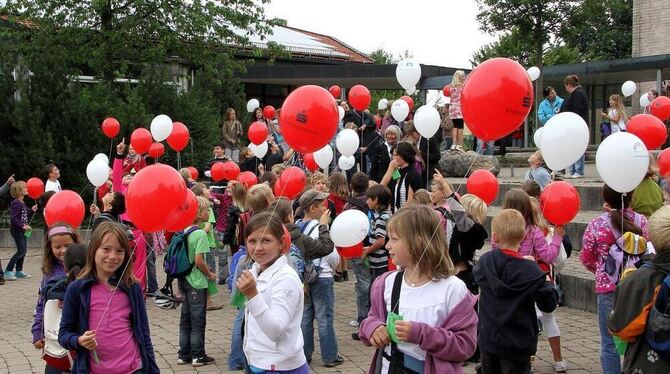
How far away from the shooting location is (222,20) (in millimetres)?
23188

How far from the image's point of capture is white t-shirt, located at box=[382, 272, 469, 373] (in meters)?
3.36

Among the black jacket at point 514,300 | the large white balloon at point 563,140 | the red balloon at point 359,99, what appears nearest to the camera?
the black jacket at point 514,300

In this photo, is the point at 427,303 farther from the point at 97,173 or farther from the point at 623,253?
the point at 97,173

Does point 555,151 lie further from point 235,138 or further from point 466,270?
point 235,138

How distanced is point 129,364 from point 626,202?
13.5ft

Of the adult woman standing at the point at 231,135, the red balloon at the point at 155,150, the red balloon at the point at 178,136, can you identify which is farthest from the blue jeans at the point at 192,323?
the adult woman standing at the point at 231,135

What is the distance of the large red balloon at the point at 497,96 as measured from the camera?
5090mm

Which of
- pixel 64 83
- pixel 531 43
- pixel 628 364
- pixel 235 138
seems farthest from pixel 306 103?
pixel 531 43

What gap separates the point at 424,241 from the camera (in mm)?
3414

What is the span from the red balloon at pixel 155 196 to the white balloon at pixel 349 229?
147cm

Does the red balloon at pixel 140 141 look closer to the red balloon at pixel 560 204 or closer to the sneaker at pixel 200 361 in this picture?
the sneaker at pixel 200 361

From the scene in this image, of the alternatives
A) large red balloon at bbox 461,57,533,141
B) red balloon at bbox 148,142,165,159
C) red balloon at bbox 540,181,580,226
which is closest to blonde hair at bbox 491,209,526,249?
large red balloon at bbox 461,57,533,141

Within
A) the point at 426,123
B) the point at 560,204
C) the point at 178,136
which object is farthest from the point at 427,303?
the point at 178,136

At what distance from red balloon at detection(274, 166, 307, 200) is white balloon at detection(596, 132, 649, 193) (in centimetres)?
385
